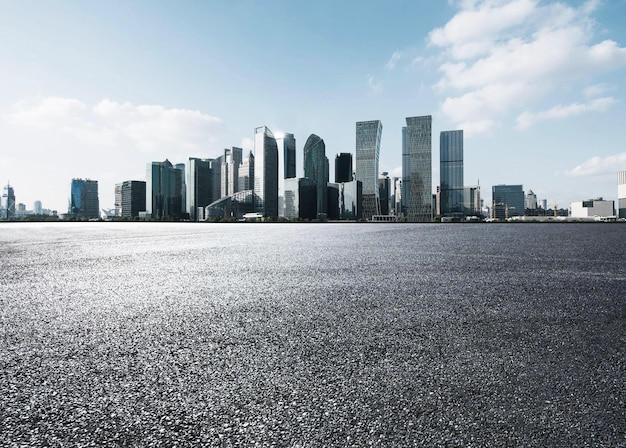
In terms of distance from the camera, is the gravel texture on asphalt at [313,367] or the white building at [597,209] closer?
the gravel texture on asphalt at [313,367]

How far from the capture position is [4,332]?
442 centimetres

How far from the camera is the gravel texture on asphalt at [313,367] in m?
2.31

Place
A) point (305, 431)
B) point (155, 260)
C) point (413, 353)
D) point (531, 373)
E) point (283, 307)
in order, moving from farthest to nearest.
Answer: point (155, 260) → point (283, 307) → point (413, 353) → point (531, 373) → point (305, 431)

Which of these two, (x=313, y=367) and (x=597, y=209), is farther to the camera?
(x=597, y=209)

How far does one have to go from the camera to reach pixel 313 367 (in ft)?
10.8

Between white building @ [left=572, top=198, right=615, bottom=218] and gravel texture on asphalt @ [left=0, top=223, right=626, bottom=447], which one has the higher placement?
white building @ [left=572, top=198, right=615, bottom=218]

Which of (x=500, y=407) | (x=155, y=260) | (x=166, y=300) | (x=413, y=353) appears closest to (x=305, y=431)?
(x=500, y=407)

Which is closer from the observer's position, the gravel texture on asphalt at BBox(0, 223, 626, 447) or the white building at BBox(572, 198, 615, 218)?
the gravel texture on asphalt at BBox(0, 223, 626, 447)

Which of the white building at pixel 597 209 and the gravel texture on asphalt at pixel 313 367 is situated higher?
the white building at pixel 597 209

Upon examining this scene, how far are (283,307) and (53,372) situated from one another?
3010 millimetres

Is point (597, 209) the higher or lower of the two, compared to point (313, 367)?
higher

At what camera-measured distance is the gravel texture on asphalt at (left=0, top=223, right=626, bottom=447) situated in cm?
231

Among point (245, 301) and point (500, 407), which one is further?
point (245, 301)

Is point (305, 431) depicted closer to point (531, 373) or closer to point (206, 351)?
point (206, 351)
